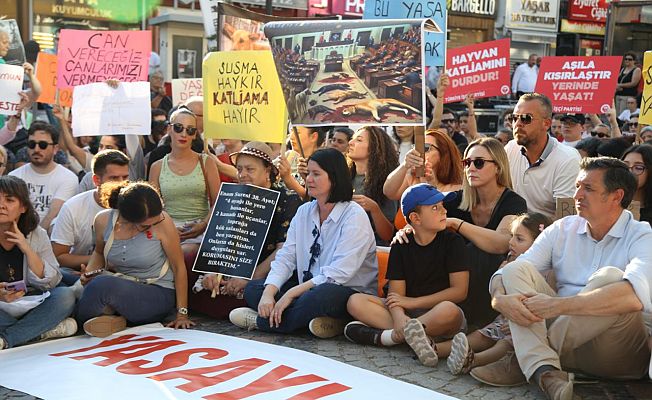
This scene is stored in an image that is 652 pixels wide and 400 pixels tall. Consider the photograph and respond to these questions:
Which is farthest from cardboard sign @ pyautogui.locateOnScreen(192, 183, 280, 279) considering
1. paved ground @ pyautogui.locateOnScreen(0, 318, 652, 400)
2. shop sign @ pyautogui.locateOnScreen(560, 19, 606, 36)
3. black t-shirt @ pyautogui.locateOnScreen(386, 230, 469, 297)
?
shop sign @ pyautogui.locateOnScreen(560, 19, 606, 36)

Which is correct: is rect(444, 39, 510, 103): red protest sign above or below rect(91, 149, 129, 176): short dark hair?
above

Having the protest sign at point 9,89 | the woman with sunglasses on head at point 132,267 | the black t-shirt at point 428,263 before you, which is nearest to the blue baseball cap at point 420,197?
the black t-shirt at point 428,263

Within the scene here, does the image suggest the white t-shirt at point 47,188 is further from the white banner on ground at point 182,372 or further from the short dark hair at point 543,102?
the short dark hair at point 543,102

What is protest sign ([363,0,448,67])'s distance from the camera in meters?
7.74

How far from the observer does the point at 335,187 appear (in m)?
6.21

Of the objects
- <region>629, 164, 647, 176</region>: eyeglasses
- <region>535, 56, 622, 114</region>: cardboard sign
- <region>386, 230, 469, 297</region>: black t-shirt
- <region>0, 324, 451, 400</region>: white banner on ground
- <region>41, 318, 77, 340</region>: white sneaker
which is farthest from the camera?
<region>535, 56, 622, 114</region>: cardboard sign

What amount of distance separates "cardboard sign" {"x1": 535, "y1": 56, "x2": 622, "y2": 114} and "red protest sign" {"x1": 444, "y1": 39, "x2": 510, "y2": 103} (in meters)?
0.52

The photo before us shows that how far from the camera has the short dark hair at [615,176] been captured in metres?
4.91

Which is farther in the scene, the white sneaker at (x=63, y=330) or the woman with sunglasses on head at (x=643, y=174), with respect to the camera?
the woman with sunglasses on head at (x=643, y=174)

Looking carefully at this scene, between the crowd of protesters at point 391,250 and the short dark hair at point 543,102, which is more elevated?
the short dark hair at point 543,102

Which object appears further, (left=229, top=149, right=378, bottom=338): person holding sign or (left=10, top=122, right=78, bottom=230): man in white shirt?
(left=10, top=122, right=78, bottom=230): man in white shirt

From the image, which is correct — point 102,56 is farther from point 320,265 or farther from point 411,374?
point 411,374

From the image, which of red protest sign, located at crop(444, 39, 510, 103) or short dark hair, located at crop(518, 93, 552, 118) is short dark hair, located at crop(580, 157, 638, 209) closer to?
short dark hair, located at crop(518, 93, 552, 118)

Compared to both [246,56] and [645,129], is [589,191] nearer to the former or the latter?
[246,56]
